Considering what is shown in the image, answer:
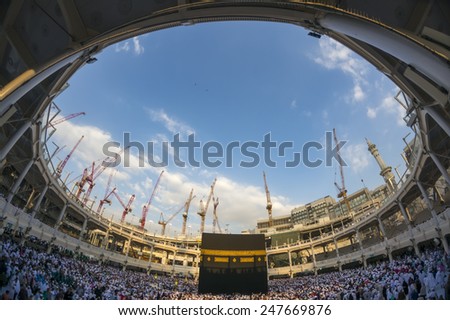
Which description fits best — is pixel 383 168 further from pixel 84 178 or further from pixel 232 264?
pixel 84 178

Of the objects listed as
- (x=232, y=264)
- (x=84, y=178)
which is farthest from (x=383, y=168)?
(x=84, y=178)

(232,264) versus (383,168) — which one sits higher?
(383,168)

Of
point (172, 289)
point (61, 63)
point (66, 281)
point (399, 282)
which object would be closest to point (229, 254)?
point (172, 289)

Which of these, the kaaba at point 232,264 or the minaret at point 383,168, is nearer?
the kaaba at point 232,264

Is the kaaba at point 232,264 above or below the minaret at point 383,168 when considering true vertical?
below

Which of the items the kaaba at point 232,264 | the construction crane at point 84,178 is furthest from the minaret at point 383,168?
the construction crane at point 84,178

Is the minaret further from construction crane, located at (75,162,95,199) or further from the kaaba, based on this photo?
construction crane, located at (75,162,95,199)

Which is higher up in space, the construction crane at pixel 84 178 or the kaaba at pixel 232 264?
the construction crane at pixel 84 178

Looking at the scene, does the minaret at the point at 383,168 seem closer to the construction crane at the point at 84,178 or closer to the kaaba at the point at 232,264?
the kaaba at the point at 232,264

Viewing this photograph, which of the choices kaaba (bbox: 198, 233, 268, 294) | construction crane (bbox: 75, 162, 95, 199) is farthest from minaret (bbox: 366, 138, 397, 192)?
construction crane (bbox: 75, 162, 95, 199)
